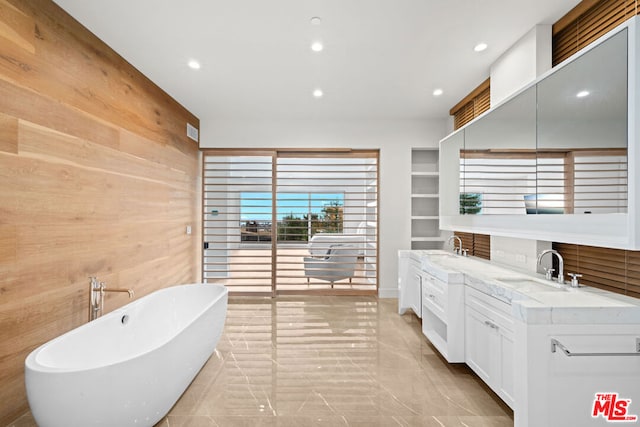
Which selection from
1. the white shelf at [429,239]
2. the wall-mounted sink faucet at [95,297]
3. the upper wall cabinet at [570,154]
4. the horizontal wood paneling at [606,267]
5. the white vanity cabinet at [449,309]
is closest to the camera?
the upper wall cabinet at [570,154]

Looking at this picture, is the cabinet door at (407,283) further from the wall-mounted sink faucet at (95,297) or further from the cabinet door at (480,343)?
the wall-mounted sink faucet at (95,297)

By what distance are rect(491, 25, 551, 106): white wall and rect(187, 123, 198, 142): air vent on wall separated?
3.81 meters

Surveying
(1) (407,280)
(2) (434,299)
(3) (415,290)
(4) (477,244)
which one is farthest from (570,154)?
(1) (407,280)

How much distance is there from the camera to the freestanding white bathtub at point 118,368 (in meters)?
1.48

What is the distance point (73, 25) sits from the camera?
2377 mm

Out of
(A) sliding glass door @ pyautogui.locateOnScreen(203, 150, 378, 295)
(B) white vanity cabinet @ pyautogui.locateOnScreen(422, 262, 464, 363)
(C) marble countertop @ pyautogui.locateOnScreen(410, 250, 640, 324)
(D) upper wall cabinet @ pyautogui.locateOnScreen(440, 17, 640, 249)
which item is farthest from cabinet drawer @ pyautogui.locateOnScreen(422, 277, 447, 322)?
(A) sliding glass door @ pyautogui.locateOnScreen(203, 150, 378, 295)

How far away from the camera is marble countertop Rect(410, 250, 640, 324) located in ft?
5.31

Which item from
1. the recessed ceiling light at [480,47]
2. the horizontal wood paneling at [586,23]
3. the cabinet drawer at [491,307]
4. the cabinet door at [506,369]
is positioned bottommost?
the cabinet door at [506,369]

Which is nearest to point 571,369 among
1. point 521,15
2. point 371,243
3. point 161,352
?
point 161,352

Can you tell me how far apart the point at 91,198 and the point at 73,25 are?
1.30 metres

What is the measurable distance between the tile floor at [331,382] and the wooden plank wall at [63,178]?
74 centimetres

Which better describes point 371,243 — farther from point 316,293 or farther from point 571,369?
point 571,369

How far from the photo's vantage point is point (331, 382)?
8.18 ft

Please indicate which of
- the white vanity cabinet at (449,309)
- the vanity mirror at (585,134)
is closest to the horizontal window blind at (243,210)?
the white vanity cabinet at (449,309)
